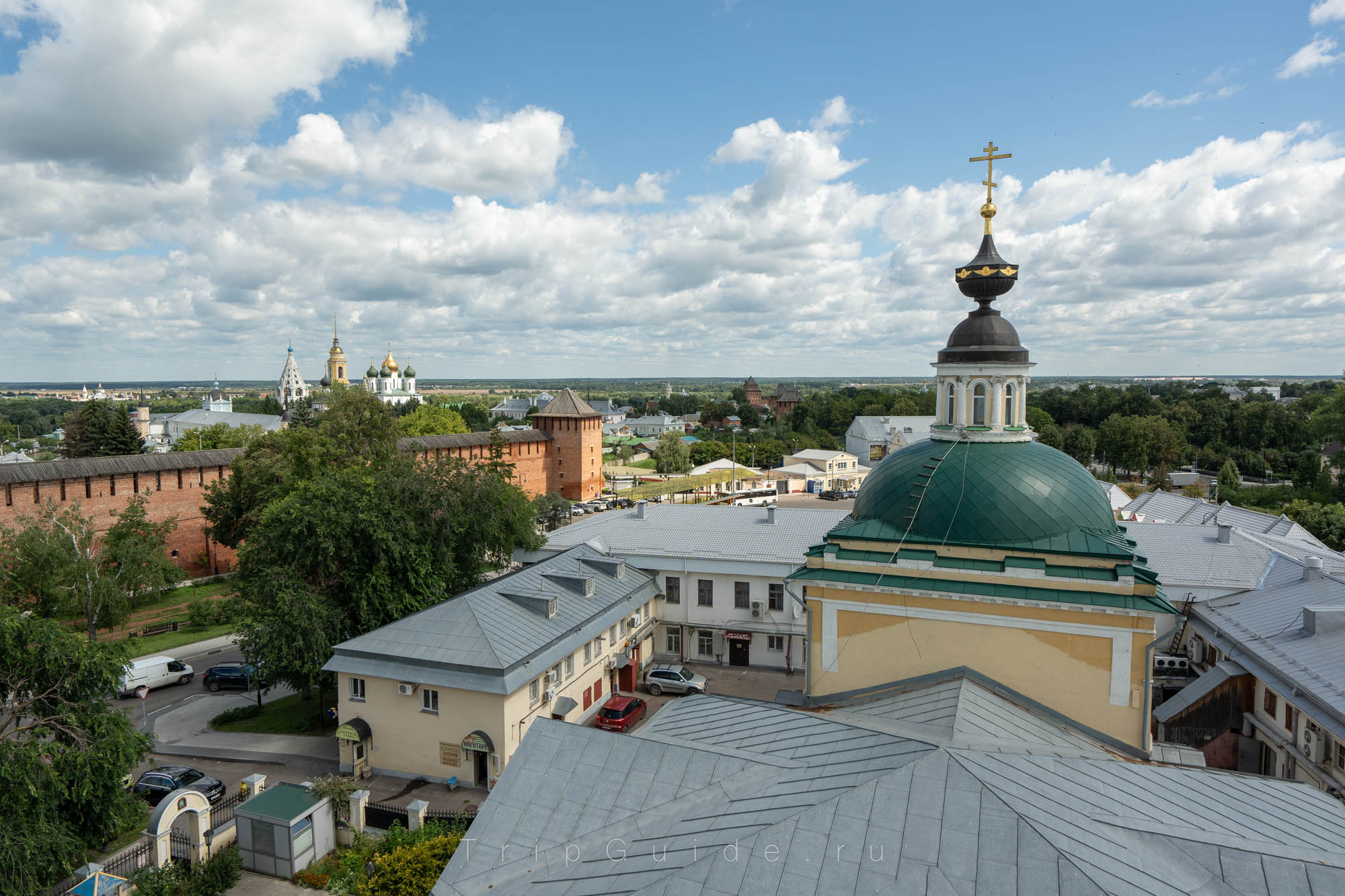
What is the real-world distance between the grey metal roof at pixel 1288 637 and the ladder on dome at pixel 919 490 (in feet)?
27.6

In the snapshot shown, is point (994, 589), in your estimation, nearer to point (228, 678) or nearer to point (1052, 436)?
point (228, 678)

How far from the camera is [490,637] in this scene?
17.0 meters

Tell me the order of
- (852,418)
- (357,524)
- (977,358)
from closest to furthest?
(977,358), (357,524), (852,418)

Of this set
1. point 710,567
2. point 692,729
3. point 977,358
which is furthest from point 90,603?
point 977,358

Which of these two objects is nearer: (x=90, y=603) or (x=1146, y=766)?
(x=1146, y=766)

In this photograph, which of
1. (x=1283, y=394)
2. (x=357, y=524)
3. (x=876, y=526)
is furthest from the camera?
(x=1283, y=394)

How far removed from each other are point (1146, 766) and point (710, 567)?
17002 mm

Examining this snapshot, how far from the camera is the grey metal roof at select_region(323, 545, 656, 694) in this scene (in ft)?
53.6

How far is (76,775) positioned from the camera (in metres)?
11.9

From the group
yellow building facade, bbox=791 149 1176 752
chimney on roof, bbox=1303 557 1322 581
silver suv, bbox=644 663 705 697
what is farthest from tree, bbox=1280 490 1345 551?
silver suv, bbox=644 663 705 697

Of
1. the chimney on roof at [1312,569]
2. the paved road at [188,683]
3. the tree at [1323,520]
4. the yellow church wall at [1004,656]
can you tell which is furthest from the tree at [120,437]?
the tree at [1323,520]

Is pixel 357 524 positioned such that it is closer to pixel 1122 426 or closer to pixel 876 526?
pixel 876 526

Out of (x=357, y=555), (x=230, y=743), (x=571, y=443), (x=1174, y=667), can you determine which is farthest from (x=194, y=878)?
(x=571, y=443)

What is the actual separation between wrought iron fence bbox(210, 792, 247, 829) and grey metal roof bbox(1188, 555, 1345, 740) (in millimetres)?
21314
